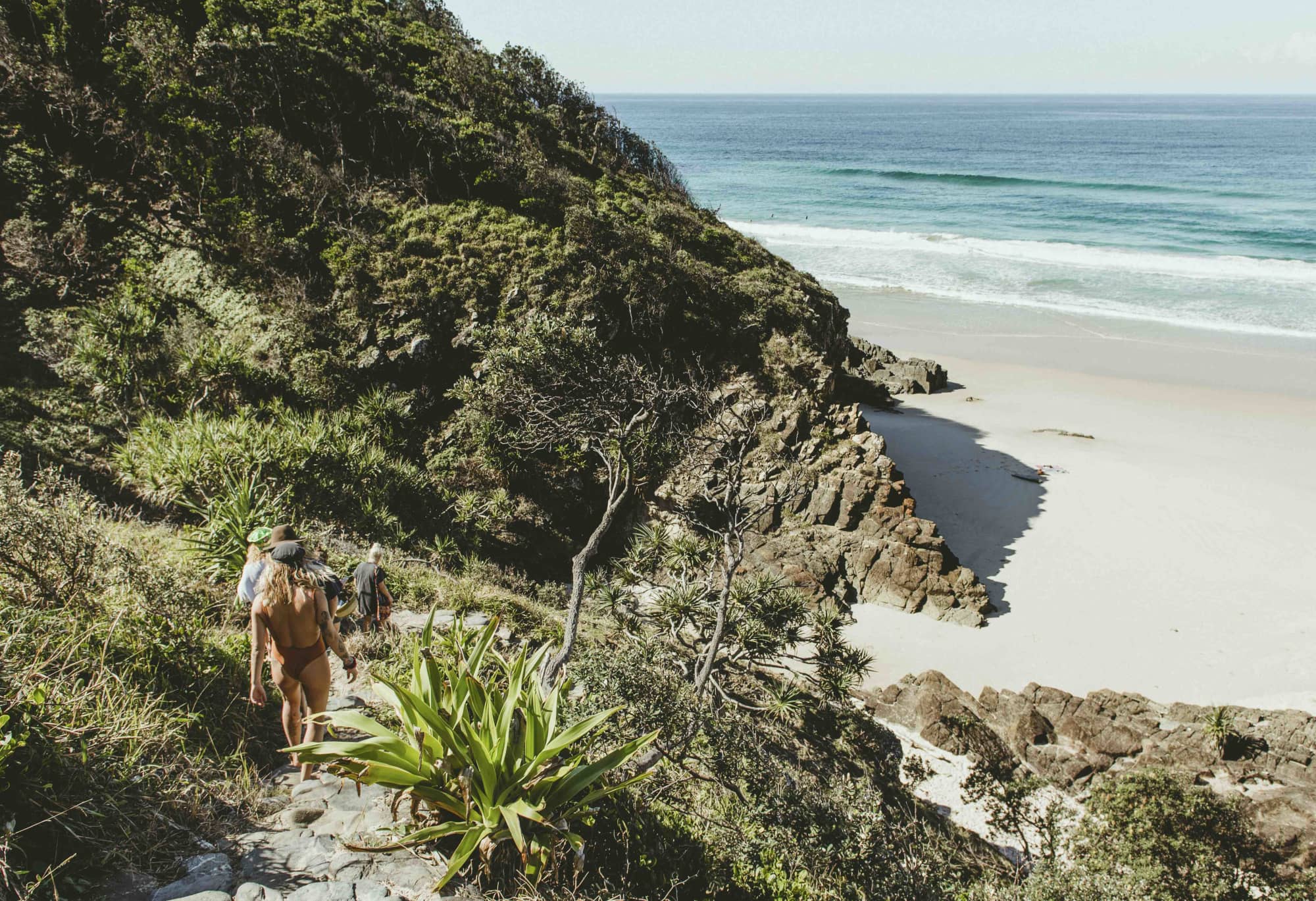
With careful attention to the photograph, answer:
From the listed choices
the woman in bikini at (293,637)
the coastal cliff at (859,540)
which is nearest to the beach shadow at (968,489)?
the coastal cliff at (859,540)

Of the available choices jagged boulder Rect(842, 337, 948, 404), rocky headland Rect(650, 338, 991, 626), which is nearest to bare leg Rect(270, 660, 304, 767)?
rocky headland Rect(650, 338, 991, 626)

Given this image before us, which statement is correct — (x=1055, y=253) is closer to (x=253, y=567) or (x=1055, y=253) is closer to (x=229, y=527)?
(x=229, y=527)

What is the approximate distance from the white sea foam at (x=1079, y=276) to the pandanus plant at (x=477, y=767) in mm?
33456

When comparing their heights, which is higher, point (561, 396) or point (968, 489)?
point (561, 396)

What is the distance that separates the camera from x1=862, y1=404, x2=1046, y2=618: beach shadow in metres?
14.3

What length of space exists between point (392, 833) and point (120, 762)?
4.72 ft

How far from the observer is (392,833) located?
3.71 m

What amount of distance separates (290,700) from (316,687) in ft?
0.52

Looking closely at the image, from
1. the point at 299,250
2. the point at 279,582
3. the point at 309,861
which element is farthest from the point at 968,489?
the point at 309,861

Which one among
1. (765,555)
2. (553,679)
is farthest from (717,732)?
(765,555)

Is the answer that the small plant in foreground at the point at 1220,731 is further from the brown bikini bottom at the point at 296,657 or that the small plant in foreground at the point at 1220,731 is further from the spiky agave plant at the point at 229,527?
the spiky agave plant at the point at 229,527

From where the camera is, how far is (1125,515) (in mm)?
15289

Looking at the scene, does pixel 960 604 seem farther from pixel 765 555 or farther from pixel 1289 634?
pixel 1289 634

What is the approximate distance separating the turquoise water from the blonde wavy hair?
3390 centimetres
